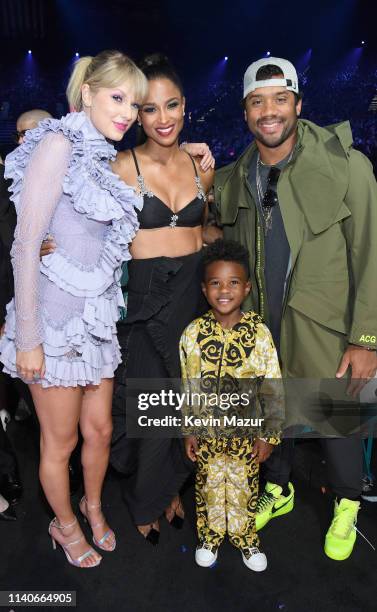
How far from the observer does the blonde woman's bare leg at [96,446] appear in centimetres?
181

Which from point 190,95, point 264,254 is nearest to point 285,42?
point 190,95

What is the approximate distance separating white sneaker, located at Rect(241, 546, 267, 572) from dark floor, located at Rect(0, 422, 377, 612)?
3 cm

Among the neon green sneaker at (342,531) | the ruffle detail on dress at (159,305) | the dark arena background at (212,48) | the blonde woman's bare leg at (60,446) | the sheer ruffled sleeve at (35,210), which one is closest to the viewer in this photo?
the sheer ruffled sleeve at (35,210)

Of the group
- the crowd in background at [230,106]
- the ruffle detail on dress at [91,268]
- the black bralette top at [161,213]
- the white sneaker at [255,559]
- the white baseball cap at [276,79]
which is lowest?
the white sneaker at [255,559]

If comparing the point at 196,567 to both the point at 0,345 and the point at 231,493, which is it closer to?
the point at 231,493

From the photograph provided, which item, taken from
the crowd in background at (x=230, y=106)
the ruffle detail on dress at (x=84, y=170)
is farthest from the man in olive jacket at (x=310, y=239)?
the crowd in background at (x=230, y=106)

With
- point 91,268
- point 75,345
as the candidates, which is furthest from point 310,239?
point 75,345

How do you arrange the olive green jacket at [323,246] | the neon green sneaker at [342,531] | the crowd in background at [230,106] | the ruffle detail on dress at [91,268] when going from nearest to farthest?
the ruffle detail on dress at [91,268] → the olive green jacket at [323,246] → the neon green sneaker at [342,531] → the crowd in background at [230,106]

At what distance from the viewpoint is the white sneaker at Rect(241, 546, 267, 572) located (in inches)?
75.0

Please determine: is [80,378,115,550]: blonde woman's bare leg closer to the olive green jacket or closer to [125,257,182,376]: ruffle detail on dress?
[125,257,182,376]: ruffle detail on dress

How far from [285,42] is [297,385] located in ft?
27.5

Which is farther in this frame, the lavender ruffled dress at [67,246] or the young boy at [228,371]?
the young boy at [228,371]

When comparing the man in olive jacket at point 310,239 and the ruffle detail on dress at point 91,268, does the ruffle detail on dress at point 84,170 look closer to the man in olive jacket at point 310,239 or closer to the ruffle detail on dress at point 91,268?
the ruffle detail on dress at point 91,268

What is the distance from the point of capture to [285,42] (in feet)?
28.3
